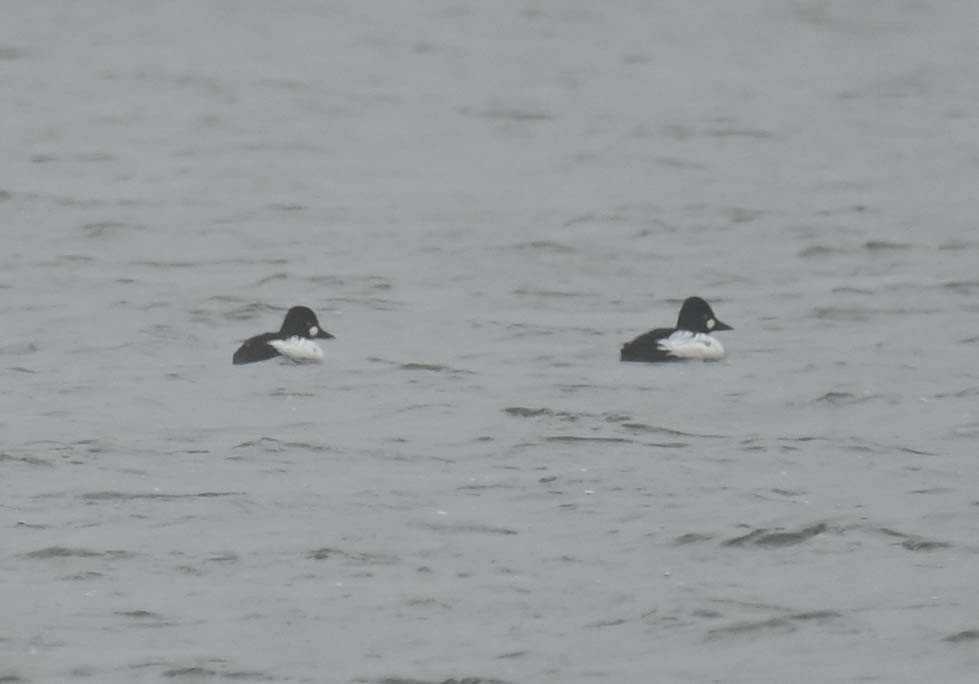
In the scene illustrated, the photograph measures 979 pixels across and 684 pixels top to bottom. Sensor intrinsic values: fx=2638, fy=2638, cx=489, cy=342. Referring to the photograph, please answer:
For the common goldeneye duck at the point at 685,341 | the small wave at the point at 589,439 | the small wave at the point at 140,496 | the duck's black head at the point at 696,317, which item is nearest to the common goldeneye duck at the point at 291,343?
the common goldeneye duck at the point at 685,341

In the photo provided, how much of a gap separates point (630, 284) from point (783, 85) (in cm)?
1195

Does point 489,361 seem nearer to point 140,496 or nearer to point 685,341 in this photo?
point 685,341

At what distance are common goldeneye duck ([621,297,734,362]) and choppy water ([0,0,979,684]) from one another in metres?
0.13

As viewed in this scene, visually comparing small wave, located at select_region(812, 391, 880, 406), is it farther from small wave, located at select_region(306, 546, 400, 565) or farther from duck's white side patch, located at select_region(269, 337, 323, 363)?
small wave, located at select_region(306, 546, 400, 565)

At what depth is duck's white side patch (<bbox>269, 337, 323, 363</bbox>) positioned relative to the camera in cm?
1796

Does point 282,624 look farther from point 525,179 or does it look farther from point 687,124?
point 687,124

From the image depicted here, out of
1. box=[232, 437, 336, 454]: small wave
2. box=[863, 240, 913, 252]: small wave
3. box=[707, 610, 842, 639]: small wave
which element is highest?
box=[707, 610, 842, 639]: small wave

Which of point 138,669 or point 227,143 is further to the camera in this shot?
point 227,143

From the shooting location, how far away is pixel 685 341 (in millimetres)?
18125

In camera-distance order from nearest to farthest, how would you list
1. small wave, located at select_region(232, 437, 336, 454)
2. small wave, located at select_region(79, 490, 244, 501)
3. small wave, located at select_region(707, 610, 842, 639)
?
small wave, located at select_region(707, 610, 842, 639), small wave, located at select_region(79, 490, 244, 501), small wave, located at select_region(232, 437, 336, 454)

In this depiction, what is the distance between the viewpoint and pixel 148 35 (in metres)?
37.6

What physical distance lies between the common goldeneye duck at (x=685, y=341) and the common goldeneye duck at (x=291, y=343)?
84.5 inches

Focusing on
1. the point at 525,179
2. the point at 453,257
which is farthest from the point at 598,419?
the point at 525,179

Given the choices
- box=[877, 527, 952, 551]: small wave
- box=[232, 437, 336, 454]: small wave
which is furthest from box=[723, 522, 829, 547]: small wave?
box=[232, 437, 336, 454]: small wave
